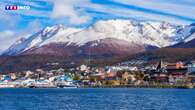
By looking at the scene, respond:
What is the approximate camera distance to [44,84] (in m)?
165

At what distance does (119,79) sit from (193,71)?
19.6m

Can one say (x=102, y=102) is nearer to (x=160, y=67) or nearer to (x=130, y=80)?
(x=130, y=80)

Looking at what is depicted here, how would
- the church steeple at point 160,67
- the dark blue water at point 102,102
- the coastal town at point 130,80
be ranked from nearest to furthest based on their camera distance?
the dark blue water at point 102,102
the coastal town at point 130,80
the church steeple at point 160,67

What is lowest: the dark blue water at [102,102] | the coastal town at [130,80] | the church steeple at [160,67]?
the dark blue water at [102,102]

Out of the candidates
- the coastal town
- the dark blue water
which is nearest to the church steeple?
the coastal town

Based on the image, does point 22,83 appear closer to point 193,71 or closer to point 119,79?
point 119,79

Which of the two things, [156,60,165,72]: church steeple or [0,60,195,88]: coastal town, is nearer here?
[0,60,195,88]: coastal town

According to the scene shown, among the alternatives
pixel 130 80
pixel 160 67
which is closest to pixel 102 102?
pixel 130 80

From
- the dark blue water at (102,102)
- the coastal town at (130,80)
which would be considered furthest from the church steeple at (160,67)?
the dark blue water at (102,102)

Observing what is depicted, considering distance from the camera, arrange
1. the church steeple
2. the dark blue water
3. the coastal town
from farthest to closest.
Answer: the church steeple, the coastal town, the dark blue water

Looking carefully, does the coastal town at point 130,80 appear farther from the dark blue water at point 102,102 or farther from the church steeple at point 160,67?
the dark blue water at point 102,102

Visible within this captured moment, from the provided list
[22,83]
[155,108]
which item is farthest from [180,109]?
[22,83]

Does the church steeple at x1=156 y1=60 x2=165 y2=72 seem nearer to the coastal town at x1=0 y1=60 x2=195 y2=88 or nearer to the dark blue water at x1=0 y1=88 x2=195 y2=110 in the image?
the coastal town at x1=0 y1=60 x2=195 y2=88

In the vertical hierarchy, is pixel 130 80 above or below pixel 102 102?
above
